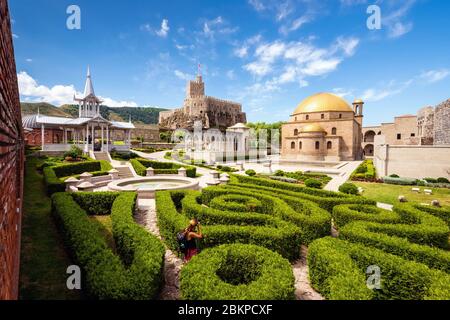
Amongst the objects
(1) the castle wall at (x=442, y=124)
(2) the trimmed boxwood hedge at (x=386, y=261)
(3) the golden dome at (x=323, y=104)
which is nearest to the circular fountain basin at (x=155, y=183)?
(2) the trimmed boxwood hedge at (x=386, y=261)

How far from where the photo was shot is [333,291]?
495 cm

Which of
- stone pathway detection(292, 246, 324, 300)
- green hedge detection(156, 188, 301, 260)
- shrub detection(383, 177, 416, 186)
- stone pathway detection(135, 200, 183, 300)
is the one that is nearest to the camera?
stone pathway detection(135, 200, 183, 300)

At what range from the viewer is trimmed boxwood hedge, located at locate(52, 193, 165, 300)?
15.8ft

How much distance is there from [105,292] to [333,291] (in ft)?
15.6

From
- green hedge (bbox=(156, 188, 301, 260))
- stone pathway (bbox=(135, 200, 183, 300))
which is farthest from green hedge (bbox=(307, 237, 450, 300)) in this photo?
stone pathway (bbox=(135, 200, 183, 300))

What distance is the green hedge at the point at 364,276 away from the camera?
4.91m

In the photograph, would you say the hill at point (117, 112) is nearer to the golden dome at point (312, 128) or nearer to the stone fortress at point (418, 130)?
the golden dome at point (312, 128)

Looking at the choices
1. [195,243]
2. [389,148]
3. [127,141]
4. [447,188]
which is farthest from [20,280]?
[127,141]

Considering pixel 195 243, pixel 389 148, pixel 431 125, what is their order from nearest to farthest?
pixel 195 243 < pixel 389 148 < pixel 431 125

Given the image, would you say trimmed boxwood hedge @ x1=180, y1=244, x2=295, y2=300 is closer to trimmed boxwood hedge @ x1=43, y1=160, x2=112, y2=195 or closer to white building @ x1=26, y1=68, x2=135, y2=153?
trimmed boxwood hedge @ x1=43, y1=160, x2=112, y2=195

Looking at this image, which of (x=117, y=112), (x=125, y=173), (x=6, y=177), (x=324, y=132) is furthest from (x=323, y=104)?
(x=117, y=112)

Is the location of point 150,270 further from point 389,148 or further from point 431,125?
point 431,125

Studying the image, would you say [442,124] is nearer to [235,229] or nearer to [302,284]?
[302,284]

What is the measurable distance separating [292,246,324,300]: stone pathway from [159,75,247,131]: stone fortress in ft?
270
